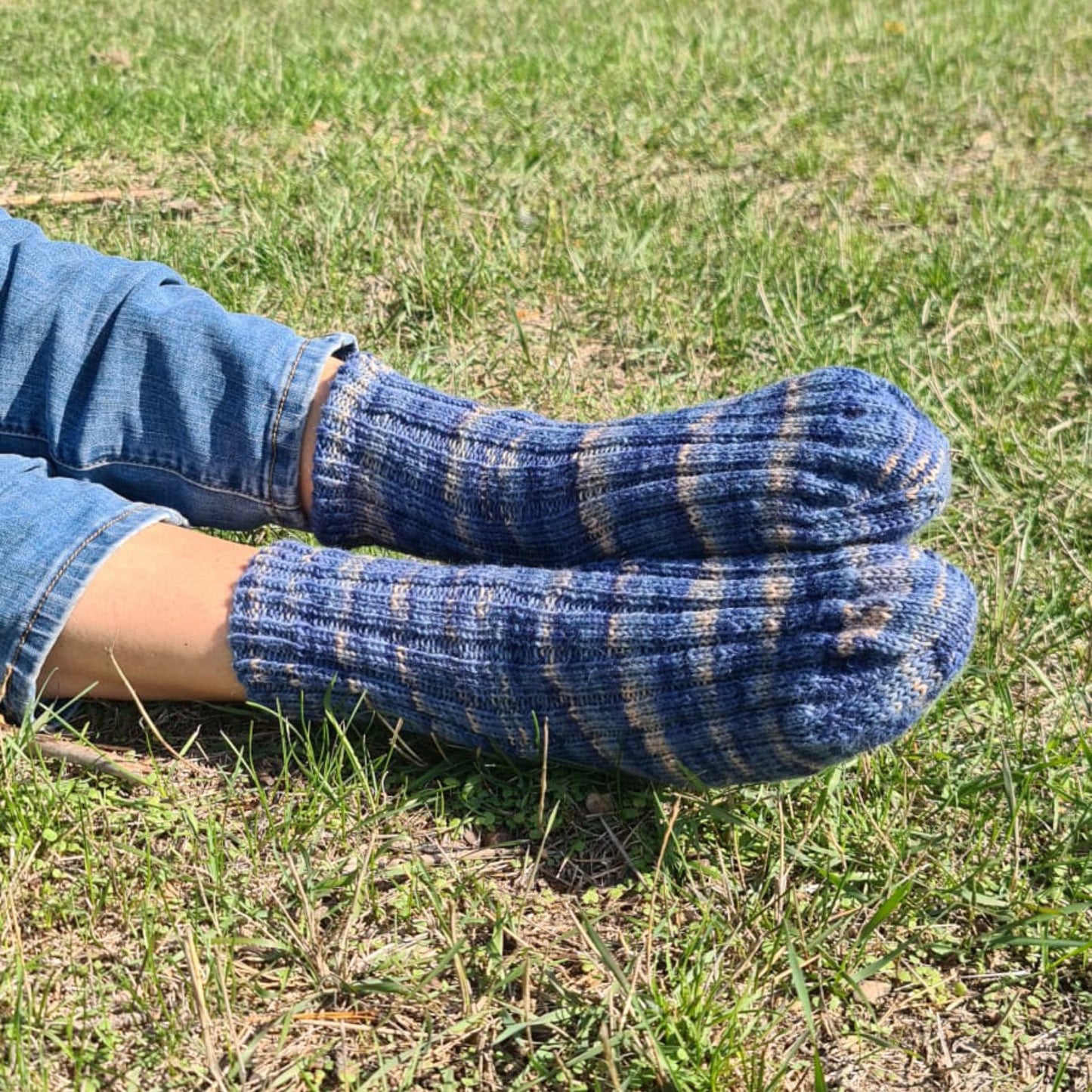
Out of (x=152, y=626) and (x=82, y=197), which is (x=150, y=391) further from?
(x=82, y=197)

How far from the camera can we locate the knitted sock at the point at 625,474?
48.6 inches

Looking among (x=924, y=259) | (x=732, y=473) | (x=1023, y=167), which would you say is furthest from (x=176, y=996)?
(x=1023, y=167)

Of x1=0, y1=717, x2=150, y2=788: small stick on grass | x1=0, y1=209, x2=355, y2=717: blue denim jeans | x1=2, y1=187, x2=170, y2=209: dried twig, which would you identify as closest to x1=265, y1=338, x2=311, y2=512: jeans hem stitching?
x1=0, y1=209, x2=355, y2=717: blue denim jeans

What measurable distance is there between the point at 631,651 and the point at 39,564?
61 centimetres

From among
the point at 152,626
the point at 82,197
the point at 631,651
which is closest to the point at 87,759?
the point at 152,626

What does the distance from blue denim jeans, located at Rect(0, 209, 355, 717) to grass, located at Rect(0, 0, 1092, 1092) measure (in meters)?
0.28

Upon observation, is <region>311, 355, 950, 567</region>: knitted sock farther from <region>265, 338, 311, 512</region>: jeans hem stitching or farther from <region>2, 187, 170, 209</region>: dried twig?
<region>2, 187, 170, 209</region>: dried twig

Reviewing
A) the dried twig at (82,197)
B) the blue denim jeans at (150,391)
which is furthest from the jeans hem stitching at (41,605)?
the dried twig at (82,197)

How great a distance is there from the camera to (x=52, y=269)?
1.54m

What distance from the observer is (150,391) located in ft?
4.94

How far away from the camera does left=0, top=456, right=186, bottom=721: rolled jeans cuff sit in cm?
131

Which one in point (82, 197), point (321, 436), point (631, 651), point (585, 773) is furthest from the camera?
point (82, 197)

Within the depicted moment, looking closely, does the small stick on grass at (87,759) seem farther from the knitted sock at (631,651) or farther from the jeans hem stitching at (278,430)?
the jeans hem stitching at (278,430)

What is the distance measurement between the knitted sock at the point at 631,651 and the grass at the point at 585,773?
73mm
